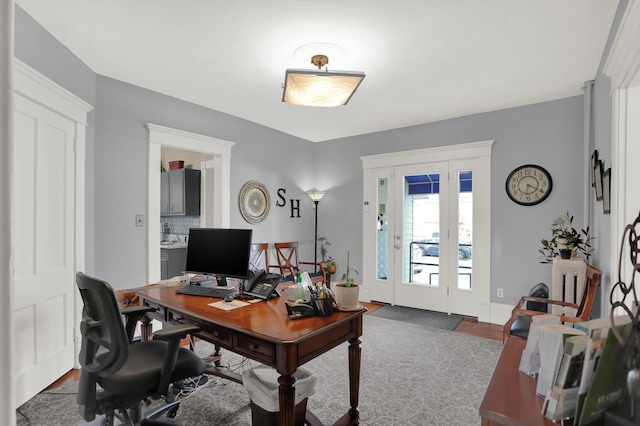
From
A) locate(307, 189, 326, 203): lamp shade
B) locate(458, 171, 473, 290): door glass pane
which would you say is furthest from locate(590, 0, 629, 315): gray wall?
locate(307, 189, 326, 203): lamp shade

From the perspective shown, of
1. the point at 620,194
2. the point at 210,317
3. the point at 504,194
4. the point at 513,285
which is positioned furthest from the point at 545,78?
the point at 210,317

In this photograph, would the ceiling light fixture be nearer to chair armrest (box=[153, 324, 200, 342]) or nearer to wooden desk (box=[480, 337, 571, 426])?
chair armrest (box=[153, 324, 200, 342])

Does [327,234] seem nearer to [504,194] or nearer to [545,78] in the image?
[504,194]

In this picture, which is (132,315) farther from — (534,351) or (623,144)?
(623,144)

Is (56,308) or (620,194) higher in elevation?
(620,194)

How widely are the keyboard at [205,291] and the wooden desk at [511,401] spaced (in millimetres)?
1706

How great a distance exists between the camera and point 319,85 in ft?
8.24

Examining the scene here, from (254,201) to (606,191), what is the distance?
374 cm

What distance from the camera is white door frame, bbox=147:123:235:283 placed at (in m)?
3.60

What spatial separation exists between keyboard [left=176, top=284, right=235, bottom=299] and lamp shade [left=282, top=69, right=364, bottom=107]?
1.53m

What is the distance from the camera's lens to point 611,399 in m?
0.83

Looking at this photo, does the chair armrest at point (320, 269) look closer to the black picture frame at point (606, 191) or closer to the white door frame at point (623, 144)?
the black picture frame at point (606, 191)

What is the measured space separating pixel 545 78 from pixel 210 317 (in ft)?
11.8

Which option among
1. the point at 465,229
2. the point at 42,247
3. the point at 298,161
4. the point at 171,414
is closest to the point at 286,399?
the point at 171,414
